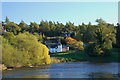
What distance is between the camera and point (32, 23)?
368 feet

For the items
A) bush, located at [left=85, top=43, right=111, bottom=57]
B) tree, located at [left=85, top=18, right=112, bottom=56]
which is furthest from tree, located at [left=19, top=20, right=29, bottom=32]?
bush, located at [left=85, top=43, right=111, bottom=57]

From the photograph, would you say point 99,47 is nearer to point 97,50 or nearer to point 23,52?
point 97,50

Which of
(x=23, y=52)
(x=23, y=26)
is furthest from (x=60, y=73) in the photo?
(x=23, y=26)

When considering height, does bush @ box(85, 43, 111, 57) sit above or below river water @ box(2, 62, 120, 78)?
above

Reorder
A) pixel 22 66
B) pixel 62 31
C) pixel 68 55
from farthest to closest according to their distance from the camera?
pixel 62 31, pixel 68 55, pixel 22 66

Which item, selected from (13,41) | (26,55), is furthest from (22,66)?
(13,41)

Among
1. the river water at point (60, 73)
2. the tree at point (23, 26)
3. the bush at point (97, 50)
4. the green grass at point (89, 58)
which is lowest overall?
the river water at point (60, 73)

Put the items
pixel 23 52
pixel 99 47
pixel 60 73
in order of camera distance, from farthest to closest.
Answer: pixel 99 47
pixel 23 52
pixel 60 73

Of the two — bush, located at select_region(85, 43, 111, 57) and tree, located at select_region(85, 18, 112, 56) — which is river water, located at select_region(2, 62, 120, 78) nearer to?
bush, located at select_region(85, 43, 111, 57)

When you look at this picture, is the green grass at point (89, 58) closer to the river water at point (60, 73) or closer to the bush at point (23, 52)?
the bush at point (23, 52)

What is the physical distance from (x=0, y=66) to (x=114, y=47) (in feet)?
146

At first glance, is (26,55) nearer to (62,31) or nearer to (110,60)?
(110,60)

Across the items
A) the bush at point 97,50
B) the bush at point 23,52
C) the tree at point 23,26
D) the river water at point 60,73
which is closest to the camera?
the river water at point 60,73

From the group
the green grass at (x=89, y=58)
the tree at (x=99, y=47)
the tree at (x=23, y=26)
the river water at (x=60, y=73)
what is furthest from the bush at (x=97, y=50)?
the tree at (x=23, y=26)
